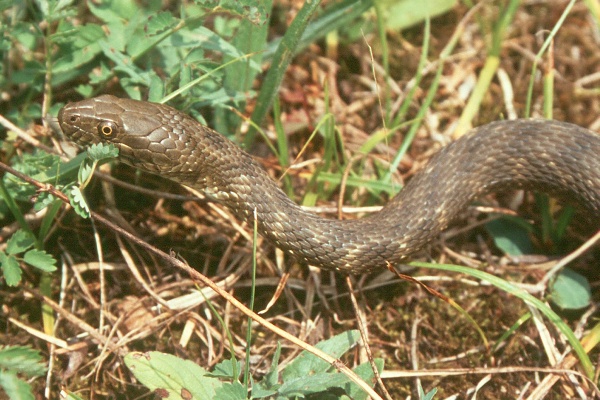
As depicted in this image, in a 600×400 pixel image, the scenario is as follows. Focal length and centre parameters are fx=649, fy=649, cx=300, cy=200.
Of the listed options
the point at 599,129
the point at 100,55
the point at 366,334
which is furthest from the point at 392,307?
the point at 100,55

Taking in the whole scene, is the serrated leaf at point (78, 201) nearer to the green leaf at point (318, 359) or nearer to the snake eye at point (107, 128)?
the snake eye at point (107, 128)

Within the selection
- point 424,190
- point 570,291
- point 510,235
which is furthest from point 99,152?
point 570,291

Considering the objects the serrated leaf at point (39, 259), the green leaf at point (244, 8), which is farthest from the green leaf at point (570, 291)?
the serrated leaf at point (39, 259)

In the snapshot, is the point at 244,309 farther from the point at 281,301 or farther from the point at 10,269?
the point at 10,269

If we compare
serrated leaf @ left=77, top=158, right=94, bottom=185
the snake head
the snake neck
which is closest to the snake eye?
the snake head

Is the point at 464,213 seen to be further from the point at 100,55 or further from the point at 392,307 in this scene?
the point at 100,55

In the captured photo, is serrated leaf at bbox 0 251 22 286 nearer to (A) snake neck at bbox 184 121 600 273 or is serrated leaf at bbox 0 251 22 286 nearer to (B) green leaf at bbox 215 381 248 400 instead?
Result: (A) snake neck at bbox 184 121 600 273
